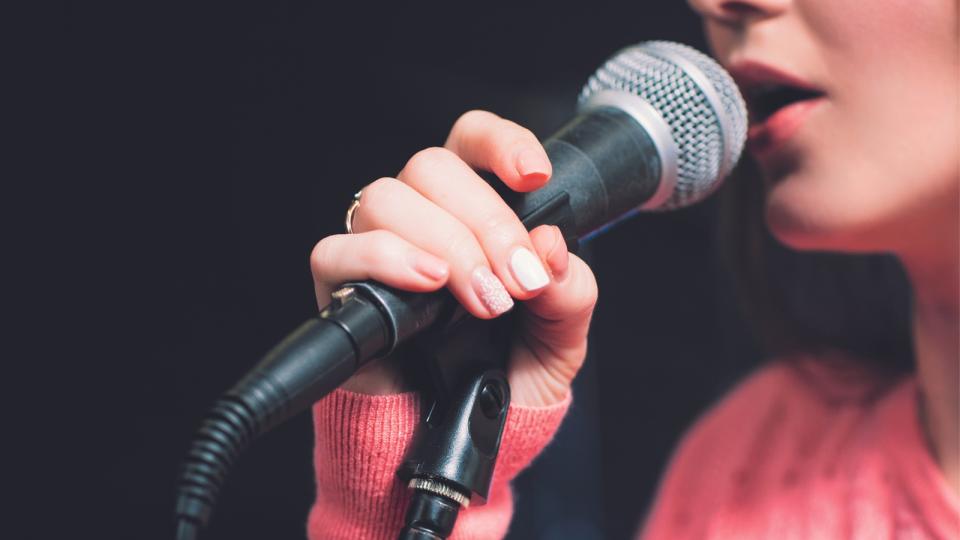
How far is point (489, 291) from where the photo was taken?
1.73ft

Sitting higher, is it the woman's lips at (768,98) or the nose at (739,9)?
the nose at (739,9)

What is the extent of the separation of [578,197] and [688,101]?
5.9 inches

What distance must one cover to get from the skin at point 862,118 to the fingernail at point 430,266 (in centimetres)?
46

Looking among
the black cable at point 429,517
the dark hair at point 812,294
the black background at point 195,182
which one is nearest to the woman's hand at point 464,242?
the black cable at point 429,517

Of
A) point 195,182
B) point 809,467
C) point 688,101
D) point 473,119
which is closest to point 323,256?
point 473,119

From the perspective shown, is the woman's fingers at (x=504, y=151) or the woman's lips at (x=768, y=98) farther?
the woman's lips at (x=768, y=98)

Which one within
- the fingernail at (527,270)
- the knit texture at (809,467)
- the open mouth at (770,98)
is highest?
the fingernail at (527,270)

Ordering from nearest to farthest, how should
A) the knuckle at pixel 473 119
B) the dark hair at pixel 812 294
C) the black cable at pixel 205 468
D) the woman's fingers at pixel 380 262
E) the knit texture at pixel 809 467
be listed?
the black cable at pixel 205 468 → the woman's fingers at pixel 380 262 → the knuckle at pixel 473 119 → the knit texture at pixel 809 467 → the dark hair at pixel 812 294

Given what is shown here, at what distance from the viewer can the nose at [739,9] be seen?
0.82m

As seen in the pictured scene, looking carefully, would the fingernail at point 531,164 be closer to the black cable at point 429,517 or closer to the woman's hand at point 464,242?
the woman's hand at point 464,242

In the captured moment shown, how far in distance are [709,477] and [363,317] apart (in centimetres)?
88

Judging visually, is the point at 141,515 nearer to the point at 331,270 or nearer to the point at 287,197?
the point at 287,197

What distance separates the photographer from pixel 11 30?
1.29 meters

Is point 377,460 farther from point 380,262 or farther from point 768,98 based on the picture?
point 768,98
